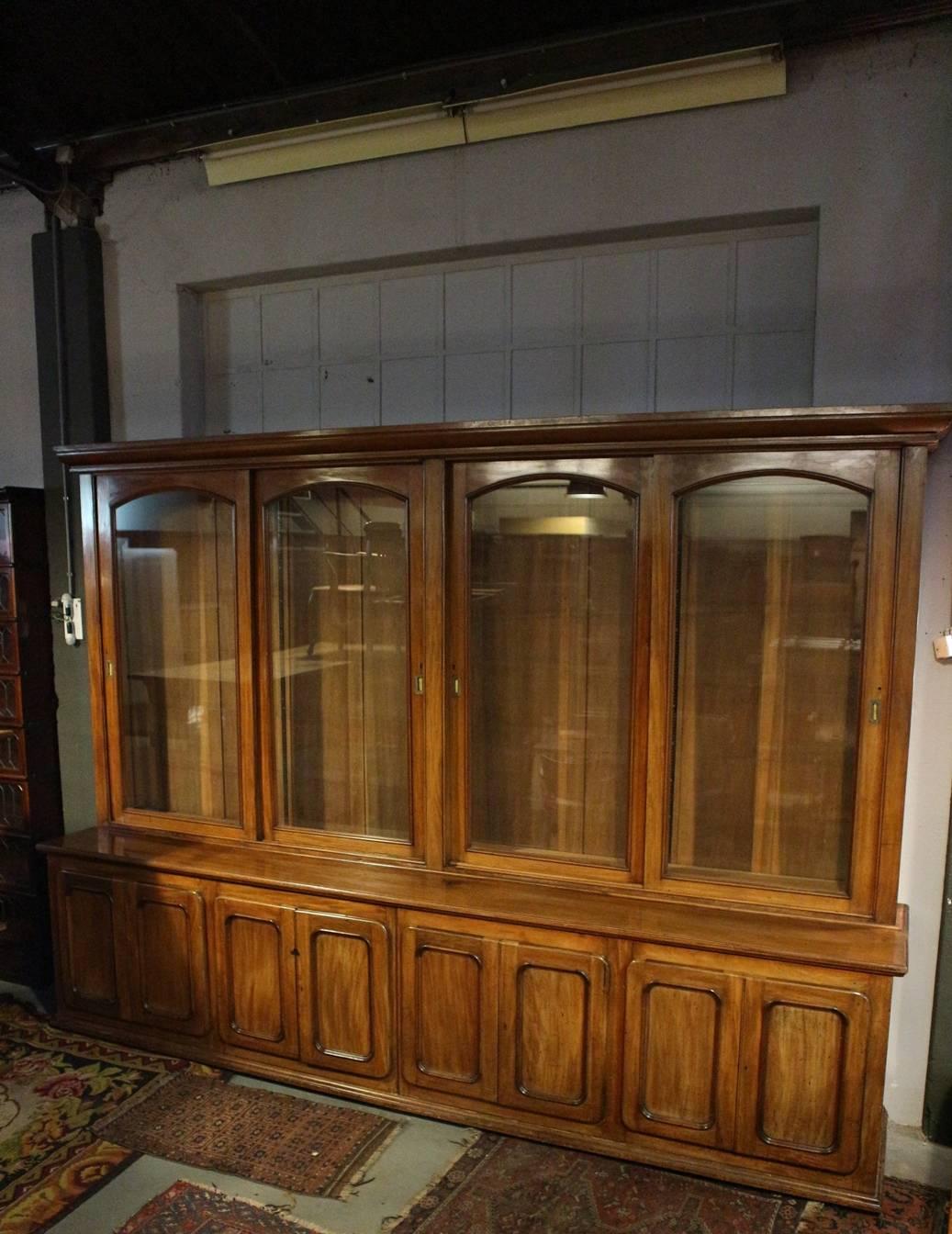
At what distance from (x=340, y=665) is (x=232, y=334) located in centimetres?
132

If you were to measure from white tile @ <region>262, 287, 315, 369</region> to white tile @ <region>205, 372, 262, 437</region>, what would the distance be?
11 cm

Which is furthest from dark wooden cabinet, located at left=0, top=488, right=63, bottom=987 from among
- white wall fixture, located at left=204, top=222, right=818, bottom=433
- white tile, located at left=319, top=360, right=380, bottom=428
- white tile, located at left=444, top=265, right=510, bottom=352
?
white tile, located at left=444, top=265, right=510, bottom=352

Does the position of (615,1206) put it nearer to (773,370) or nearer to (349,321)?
(773,370)

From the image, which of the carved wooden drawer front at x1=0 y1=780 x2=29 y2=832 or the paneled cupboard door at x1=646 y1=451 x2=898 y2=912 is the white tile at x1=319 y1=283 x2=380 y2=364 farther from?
the carved wooden drawer front at x1=0 y1=780 x2=29 y2=832

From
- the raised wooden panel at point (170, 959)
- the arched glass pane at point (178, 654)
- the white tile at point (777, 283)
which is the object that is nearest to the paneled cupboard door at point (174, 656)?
the arched glass pane at point (178, 654)

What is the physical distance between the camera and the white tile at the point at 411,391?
2.71 metres

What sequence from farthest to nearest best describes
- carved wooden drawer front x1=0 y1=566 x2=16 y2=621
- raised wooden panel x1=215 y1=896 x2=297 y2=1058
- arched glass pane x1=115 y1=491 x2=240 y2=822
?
carved wooden drawer front x1=0 y1=566 x2=16 y2=621 → arched glass pane x1=115 y1=491 x2=240 y2=822 → raised wooden panel x1=215 y1=896 x2=297 y2=1058

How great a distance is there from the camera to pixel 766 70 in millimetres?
2168

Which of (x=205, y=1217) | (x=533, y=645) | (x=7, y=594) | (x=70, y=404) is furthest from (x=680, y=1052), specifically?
(x=70, y=404)

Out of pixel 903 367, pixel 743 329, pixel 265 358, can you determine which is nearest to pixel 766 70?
pixel 743 329

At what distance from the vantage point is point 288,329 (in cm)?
288

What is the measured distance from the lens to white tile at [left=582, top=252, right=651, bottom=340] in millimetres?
2475

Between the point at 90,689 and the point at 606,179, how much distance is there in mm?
2297

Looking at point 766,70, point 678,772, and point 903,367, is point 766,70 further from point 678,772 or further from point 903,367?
point 678,772
